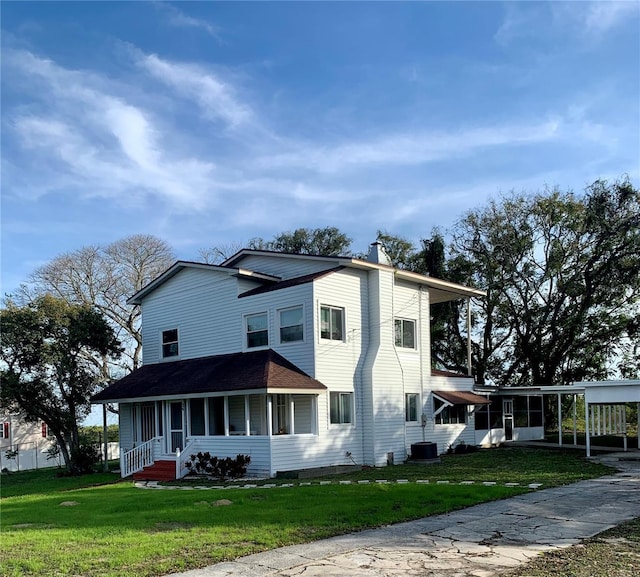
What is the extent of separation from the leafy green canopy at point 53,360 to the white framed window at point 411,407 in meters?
12.7

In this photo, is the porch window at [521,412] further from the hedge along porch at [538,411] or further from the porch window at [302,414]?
the porch window at [302,414]

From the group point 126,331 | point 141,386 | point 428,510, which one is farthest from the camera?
point 126,331

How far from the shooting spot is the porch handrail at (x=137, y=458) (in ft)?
72.7

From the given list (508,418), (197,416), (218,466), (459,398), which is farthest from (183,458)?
(508,418)

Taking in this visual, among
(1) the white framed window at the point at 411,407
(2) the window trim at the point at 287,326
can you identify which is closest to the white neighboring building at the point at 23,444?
(2) the window trim at the point at 287,326

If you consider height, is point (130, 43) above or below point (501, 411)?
above

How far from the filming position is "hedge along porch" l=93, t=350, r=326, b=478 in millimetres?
19469

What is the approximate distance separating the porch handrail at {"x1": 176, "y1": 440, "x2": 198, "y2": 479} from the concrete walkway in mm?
11245

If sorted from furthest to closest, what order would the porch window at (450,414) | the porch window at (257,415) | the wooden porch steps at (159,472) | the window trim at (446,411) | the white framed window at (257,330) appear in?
1. the porch window at (450,414)
2. the window trim at (446,411)
3. the white framed window at (257,330)
4. the porch window at (257,415)
5. the wooden porch steps at (159,472)

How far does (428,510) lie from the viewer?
37.2 ft

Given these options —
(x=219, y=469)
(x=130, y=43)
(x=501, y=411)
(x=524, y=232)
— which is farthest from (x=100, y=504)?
(x=524, y=232)

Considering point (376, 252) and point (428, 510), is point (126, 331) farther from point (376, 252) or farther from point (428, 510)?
point (428, 510)

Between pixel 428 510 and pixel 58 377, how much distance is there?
64.6ft

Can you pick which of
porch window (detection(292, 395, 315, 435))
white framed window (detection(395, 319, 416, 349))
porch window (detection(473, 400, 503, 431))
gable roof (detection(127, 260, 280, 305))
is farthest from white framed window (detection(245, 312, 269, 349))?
porch window (detection(473, 400, 503, 431))
